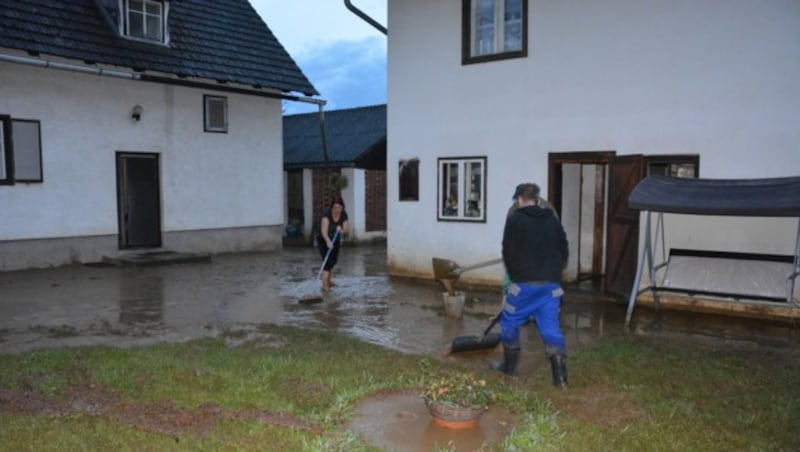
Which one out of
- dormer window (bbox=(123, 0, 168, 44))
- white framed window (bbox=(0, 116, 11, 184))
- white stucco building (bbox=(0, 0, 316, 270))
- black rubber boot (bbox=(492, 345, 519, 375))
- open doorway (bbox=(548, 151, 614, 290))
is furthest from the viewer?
dormer window (bbox=(123, 0, 168, 44))

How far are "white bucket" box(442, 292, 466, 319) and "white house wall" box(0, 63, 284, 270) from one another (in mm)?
9139

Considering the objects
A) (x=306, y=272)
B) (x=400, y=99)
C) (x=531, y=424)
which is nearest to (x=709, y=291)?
(x=531, y=424)

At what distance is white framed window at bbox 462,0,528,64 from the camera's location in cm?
1048

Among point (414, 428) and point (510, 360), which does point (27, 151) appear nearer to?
point (510, 360)

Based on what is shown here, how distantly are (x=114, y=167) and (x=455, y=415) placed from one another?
476 inches

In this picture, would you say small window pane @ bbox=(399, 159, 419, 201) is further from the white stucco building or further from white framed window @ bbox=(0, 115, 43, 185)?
white framed window @ bbox=(0, 115, 43, 185)

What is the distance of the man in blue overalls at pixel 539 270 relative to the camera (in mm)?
5469

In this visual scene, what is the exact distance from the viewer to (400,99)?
39.3ft

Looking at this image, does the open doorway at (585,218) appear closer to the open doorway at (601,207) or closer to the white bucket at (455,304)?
the open doorway at (601,207)

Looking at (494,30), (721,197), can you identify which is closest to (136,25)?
(494,30)

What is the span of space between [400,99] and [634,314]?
5891mm

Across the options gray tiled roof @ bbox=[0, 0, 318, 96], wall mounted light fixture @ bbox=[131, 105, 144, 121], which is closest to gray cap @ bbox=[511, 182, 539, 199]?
gray tiled roof @ bbox=[0, 0, 318, 96]

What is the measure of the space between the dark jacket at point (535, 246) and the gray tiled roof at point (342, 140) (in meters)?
12.9

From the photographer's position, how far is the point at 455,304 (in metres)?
8.33
